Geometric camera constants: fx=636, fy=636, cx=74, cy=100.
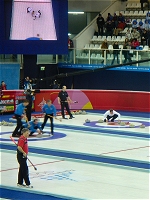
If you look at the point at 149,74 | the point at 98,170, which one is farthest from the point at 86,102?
the point at 98,170

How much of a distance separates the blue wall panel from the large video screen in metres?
4.24

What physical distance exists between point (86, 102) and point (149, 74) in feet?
15.1

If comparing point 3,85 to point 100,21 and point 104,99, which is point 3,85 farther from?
point 100,21

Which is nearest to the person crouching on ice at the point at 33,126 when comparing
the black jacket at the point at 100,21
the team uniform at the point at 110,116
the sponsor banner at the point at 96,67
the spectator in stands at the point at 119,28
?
the team uniform at the point at 110,116

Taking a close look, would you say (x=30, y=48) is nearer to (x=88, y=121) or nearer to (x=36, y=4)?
(x=36, y=4)

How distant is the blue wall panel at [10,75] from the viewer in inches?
1476

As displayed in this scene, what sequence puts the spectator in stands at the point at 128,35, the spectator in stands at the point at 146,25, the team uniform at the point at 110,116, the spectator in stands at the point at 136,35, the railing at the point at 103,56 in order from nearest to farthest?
the team uniform at the point at 110,116
the railing at the point at 103,56
the spectator in stands at the point at 136,35
the spectator in stands at the point at 128,35
the spectator in stands at the point at 146,25

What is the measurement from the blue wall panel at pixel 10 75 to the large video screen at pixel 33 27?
424cm

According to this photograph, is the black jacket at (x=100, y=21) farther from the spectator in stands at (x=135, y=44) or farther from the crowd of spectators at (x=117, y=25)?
the spectator in stands at (x=135, y=44)

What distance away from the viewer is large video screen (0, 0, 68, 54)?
32844 millimetres

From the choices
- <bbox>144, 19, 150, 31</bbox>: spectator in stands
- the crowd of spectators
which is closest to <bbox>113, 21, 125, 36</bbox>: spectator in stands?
the crowd of spectators

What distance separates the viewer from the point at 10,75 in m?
37.7

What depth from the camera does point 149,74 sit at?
37.2 metres

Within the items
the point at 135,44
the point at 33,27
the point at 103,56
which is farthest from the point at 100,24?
the point at 33,27
